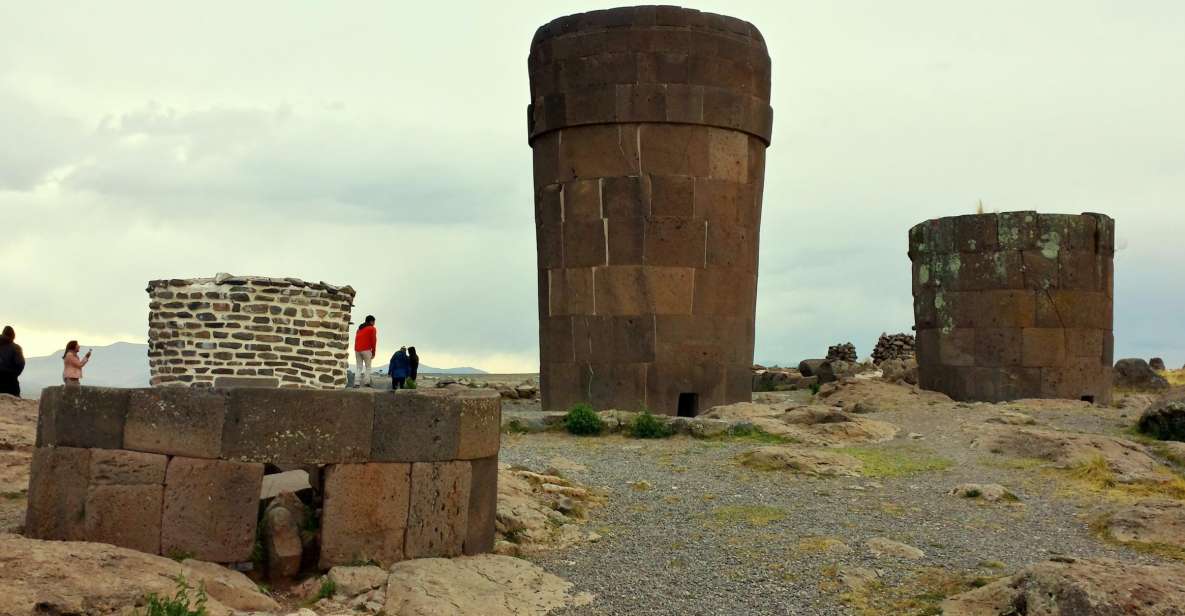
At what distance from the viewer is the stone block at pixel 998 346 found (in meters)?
17.4

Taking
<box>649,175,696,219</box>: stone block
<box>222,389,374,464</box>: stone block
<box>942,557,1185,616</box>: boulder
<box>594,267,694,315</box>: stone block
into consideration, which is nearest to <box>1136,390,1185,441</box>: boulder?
<box>594,267,694,315</box>: stone block

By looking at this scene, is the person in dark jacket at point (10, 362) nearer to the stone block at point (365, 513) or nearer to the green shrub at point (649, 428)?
the green shrub at point (649, 428)

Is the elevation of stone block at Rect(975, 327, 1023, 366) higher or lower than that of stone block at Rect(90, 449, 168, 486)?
higher

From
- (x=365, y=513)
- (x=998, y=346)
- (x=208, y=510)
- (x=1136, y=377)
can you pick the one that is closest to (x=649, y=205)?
(x=998, y=346)

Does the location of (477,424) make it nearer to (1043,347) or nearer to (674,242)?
(674,242)

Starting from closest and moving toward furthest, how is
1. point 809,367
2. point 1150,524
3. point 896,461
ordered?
1. point 1150,524
2. point 896,461
3. point 809,367

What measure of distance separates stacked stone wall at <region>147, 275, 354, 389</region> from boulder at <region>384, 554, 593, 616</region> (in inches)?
374

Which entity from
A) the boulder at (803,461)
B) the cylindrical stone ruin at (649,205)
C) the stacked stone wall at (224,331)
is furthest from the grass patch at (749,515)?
the stacked stone wall at (224,331)

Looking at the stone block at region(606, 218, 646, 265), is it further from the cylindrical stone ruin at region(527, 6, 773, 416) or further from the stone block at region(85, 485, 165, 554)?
the stone block at region(85, 485, 165, 554)

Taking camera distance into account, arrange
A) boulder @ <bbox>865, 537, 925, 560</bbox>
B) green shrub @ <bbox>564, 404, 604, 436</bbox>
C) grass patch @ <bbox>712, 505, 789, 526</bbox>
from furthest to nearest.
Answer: green shrub @ <bbox>564, 404, 604, 436</bbox>, grass patch @ <bbox>712, 505, 789, 526</bbox>, boulder @ <bbox>865, 537, 925, 560</bbox>

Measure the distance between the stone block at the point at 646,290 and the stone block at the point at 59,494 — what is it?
8960 millimetres

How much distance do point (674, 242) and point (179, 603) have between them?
10.3 metres

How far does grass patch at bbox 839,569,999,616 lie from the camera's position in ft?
20.6

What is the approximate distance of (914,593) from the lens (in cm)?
661
